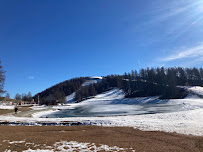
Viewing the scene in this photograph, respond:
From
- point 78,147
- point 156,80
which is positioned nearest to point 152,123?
point 78,147

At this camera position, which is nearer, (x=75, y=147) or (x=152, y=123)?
(x=75, y=147)

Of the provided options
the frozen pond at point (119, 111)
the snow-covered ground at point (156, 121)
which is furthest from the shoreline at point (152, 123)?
the frozen pond at point (119, 111)

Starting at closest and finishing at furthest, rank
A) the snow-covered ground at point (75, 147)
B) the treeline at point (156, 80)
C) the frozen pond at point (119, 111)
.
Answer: the snow-covered ground at point (75, 147), the frozen pond at point (119, 111), the treeline at point (156, 80)

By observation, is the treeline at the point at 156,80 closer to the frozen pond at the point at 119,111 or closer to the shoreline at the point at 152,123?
the frozen pond at the point at 119,111

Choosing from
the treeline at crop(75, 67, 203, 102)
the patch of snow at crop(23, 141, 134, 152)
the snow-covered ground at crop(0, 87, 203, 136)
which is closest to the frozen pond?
the snow-covered ground at crop(0, 87, 203, 136)

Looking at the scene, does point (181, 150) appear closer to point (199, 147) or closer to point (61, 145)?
point (199, 147)

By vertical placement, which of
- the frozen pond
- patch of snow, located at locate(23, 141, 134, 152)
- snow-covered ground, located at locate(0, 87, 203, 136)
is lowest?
the frozen pond

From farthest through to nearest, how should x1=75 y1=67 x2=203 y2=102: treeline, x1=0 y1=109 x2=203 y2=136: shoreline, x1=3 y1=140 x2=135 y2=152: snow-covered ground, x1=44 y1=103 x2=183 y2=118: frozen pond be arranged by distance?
1. x1=75 y1=67 x2=203 y2=102: treeline
2. x1=44 y1=103 x2=183 y2=118: frozen pond
3. x1=0 y1=109 x2=203 y2=136: shoreline
4. x1=3 y1=140 x2=135 y2=152: snow-covered ground

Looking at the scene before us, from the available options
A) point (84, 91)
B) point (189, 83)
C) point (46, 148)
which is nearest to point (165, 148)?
point (46, 148)

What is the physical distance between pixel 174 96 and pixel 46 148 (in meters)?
78.5

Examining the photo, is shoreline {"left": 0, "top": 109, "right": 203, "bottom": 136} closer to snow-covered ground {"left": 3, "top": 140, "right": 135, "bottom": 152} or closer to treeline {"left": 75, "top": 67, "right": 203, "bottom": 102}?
snow-covered ground {"left": 3, "top": 140, "right": 135, "bottom": 152}

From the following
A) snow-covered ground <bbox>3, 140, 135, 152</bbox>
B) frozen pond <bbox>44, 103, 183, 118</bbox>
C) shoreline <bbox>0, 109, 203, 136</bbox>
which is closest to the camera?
snow-covered ground <bbox>3, 140, 135, 152</bbox>

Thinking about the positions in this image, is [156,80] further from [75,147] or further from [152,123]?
[75,147]

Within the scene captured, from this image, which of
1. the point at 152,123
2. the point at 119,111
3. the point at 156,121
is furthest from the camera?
the point at 119,111
